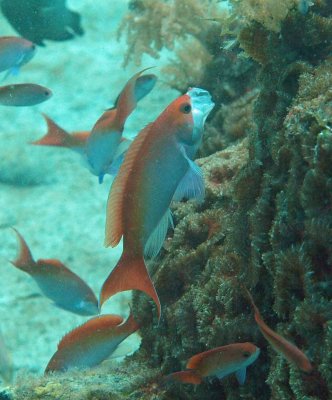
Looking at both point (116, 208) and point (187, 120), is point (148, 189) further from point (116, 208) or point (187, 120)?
point (187, 120)

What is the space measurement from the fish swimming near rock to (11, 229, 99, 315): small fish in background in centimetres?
181

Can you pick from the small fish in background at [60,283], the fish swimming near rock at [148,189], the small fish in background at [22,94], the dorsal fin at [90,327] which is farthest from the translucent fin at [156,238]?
the small fish in background at [22,94]

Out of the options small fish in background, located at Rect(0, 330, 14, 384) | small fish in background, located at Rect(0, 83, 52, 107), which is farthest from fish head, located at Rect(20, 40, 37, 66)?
small fish in background, located at Rect(0, 330, 14, 384)

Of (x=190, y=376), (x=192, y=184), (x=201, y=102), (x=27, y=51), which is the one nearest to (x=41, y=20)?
(x=27, y=51)

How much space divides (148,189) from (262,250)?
0.72 m

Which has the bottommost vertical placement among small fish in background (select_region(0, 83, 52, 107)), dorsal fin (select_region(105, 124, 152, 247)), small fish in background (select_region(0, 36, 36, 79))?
small fish in background (select_region(0, 83, 52, 107))

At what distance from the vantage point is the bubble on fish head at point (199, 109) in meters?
1.99

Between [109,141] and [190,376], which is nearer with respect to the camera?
[190,376]

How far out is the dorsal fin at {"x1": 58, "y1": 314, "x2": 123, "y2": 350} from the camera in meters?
2.93

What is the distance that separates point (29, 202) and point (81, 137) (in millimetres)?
2514

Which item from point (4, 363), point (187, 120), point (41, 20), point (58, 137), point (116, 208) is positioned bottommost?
point (4, 363)

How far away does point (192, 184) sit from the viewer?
198 centimetres

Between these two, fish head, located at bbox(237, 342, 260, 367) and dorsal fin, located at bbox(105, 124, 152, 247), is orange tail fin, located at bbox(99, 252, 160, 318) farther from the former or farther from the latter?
fish head, located at bbox(237, 342, 260, 367)

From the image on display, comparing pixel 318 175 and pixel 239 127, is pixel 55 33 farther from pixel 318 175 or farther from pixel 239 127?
pixel 318 175
